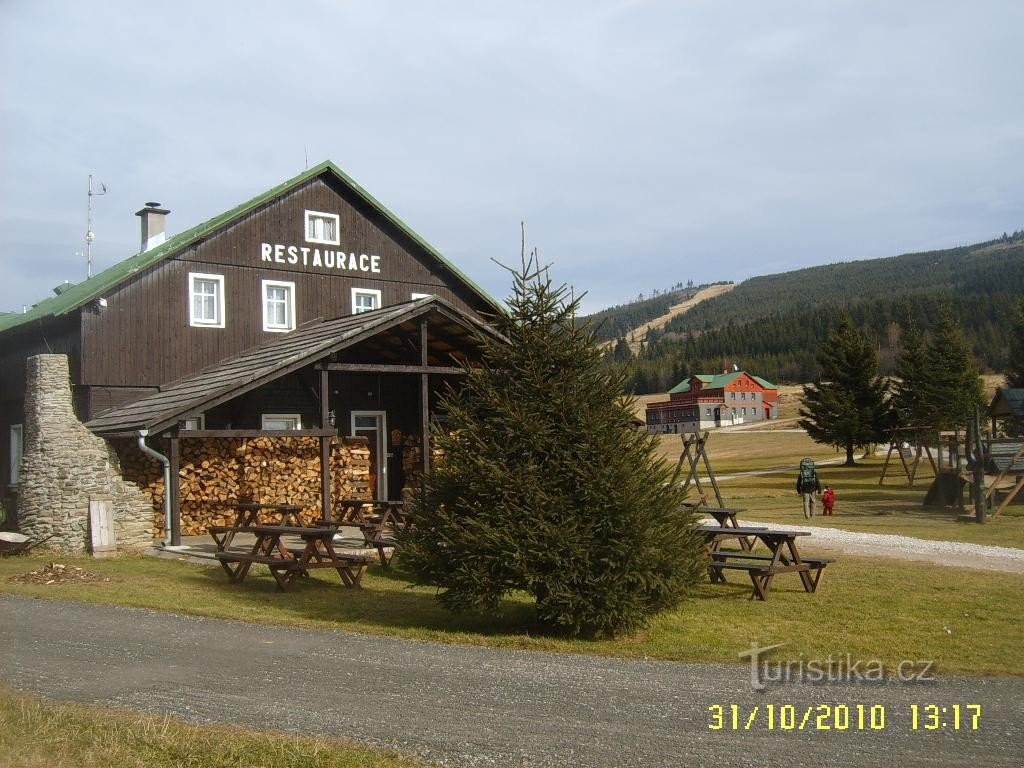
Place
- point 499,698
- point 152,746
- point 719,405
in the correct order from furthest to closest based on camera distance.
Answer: point 719,405 < point 499,698 < point 152,746

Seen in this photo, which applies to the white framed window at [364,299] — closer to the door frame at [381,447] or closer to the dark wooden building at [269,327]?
the dark wooden building at [269,327]

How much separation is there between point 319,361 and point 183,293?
15.3 ft

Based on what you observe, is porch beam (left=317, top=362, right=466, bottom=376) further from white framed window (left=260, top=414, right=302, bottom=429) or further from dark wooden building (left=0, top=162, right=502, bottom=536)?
white framed window (left=260, top=414, right=302, bottom=429)

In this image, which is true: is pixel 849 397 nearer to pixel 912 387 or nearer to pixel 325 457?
pixel 912 387

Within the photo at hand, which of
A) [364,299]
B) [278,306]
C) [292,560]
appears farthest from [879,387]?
[292,560]

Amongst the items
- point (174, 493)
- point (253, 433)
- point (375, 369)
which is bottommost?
point (174, 493)

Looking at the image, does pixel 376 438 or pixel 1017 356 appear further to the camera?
pixel 1017 356

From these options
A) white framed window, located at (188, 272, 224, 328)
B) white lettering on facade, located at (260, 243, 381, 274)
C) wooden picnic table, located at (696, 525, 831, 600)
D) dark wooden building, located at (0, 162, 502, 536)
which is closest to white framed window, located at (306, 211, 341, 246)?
dark wooden building, located at (0, 162, 502, 536)

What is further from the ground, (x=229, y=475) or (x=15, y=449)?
(x=15, y=449)

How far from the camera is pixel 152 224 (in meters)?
25.3

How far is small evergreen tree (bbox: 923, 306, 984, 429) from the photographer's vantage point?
4919 centimetres

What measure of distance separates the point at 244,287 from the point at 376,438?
184 inches

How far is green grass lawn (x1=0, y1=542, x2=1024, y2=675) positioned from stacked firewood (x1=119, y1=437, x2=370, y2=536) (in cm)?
455

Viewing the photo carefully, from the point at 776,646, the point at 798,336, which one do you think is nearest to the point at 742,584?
the point at 776,646
